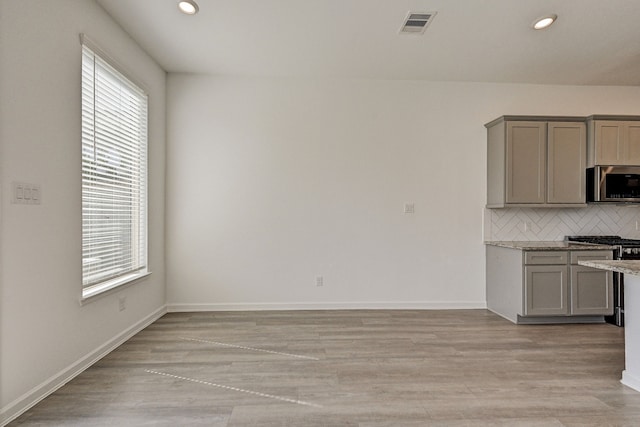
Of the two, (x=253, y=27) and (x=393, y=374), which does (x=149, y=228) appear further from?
(x=393, y=374)

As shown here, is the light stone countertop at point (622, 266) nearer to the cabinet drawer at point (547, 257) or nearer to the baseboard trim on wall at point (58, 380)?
the cabinet drawer at point (547, 257)

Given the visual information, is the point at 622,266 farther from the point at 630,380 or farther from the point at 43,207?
the point at 43,207

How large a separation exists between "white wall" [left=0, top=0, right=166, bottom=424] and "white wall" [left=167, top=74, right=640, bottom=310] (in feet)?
4.86

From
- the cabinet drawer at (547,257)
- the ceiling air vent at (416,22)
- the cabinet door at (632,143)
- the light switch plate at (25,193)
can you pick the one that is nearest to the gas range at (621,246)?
the cabinet drawer at (547,257)

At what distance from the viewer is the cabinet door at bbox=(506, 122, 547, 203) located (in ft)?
13.9

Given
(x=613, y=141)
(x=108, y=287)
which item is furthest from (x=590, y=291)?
(x=108, y=287)

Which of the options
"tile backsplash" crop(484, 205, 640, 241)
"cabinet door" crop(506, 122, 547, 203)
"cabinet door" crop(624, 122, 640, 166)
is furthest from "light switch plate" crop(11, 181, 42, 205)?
"cabinet door" crop(624, 122, 640, 166)

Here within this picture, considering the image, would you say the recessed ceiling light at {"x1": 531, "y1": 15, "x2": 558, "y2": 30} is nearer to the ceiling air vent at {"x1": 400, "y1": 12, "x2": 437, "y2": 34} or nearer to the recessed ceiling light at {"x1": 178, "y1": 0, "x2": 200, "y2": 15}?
the ceiling air vent at {"x1": 400, "y1": 12, "x2": 437, "y2": 34}

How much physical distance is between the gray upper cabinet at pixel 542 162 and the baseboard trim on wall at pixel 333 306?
1356mm

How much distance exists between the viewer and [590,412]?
2252mm

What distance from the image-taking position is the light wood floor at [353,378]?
7.20 ft

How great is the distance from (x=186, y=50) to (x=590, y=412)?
4.47 meters

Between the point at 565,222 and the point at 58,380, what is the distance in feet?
17.6

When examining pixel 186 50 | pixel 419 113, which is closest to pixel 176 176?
pixel 186 50
